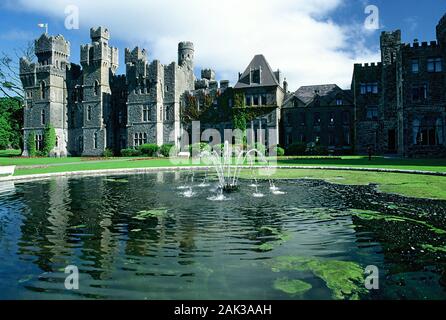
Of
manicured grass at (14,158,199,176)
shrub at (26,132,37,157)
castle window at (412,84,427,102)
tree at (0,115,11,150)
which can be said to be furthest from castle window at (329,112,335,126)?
tree at (0,115,11,150)

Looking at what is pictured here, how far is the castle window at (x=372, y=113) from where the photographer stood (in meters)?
44.1

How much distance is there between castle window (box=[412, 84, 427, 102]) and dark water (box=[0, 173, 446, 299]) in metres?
27.6

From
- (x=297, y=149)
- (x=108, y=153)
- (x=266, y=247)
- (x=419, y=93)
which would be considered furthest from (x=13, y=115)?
(x=266, y=247)

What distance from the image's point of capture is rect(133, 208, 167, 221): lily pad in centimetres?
977

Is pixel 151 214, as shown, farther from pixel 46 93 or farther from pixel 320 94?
pixel 46 93

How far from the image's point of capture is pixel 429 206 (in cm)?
1048

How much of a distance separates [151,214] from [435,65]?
36.4 m

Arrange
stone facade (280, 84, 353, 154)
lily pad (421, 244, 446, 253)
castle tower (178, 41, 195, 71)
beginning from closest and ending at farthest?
lily pad (421, 244, 446, 253)
stone facade (280, 84, 353, 154)
castle tower (178, 41, 195, 71)

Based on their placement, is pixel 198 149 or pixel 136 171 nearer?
pixel 136 171

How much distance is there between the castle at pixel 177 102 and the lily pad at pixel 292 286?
35.7 metres

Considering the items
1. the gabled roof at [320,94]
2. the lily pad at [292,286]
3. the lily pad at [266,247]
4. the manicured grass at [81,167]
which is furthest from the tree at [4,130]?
the lily pad at [292,286]

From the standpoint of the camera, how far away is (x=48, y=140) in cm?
5347

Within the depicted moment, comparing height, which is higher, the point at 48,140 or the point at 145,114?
the point at 145,114

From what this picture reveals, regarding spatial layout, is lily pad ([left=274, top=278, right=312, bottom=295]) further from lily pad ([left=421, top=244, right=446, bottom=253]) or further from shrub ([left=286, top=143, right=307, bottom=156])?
shrub ([left=286, top=143, right=307, bottom=156])
